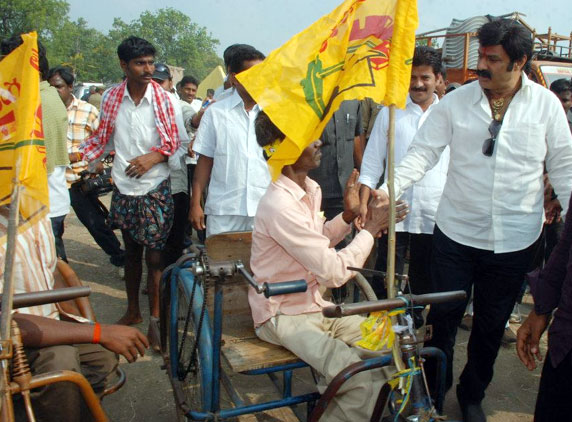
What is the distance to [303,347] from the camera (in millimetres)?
2234

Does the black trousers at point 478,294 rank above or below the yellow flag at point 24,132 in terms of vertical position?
below

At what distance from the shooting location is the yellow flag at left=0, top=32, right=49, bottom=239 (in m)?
1.55

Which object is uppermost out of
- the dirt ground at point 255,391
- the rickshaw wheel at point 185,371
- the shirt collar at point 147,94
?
the shirt collar at point 147,94

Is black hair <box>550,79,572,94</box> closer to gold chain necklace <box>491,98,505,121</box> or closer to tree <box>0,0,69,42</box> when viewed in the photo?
gold chain necklace <box>491,98,505,121</box>

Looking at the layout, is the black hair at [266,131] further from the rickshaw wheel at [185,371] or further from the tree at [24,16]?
the tree at [24,16]

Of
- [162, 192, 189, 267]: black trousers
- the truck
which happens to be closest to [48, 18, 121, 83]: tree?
the truck

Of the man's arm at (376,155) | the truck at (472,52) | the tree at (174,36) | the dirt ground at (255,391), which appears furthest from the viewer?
the tree at (174,36)

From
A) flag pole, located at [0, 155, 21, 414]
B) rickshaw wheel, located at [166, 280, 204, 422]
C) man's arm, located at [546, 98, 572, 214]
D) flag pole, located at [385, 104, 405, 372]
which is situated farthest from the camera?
rickshaw wheel, located at [166, 280, 204, 422]

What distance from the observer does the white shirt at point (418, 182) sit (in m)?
3.51

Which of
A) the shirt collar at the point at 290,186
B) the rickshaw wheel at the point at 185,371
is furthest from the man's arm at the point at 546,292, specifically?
the rickshaw wheel at the point at 185,371

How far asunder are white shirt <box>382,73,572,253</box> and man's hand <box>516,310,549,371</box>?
2.11ft

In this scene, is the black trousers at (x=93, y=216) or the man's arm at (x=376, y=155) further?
the black trousers at (x=93, y=216)

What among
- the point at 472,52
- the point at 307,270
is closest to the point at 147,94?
the point at 307,270

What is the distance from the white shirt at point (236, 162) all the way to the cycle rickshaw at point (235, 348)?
76cm
